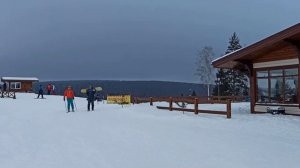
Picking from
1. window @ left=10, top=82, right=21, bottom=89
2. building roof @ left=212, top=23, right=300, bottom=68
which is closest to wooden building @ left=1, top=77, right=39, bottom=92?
window @ left=10, top=82, right=21, bottom=89

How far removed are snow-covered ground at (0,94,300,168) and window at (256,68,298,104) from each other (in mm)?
3342

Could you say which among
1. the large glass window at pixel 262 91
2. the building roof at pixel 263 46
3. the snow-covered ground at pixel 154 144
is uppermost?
the building roof at pixel 263 46

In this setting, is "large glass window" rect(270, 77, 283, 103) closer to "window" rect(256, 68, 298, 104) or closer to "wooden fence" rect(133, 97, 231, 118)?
"window" rect(256, 68, 298, 104)

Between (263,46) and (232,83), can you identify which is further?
(232,83)

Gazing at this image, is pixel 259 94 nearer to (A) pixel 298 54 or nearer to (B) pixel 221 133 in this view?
(A) pixel 298 54

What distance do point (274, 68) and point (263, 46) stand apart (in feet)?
5.59

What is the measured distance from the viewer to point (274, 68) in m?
22.0

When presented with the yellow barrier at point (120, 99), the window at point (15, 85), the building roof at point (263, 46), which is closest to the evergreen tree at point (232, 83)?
the yellow barrier at point (120, 99)

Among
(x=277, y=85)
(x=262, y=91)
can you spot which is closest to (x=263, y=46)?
(x=277, y=85)

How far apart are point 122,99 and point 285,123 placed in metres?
21.4

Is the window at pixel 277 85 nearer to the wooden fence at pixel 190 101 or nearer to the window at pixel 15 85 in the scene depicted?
the wooden fence at pixel 190 101

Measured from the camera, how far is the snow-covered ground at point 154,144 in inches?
366

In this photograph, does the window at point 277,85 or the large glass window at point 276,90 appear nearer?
the window at point 277,85

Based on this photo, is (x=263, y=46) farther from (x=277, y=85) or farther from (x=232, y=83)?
(x=232, y=83)
